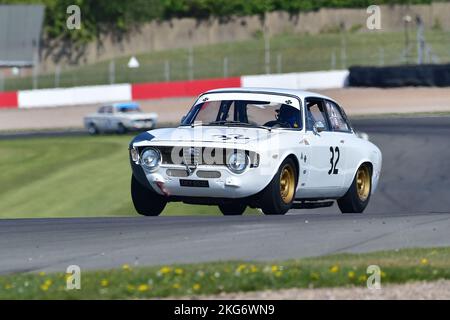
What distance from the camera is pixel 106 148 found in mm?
30016

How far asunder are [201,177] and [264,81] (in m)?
35.4

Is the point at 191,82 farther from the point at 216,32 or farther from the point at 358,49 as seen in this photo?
the point at 216,32

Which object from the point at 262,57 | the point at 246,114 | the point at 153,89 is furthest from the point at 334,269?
the point at 262,57

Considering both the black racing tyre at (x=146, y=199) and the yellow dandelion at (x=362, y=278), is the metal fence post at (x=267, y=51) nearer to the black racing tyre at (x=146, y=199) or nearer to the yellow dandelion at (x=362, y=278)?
the black racing tyre at (x=146, y=199)

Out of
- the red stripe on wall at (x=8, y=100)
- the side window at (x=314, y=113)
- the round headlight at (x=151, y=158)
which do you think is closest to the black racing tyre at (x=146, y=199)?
the round headlight at (x=151, y=158)

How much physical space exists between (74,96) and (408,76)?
51.2ft

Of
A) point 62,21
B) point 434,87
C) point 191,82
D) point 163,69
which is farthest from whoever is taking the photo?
point 62,21

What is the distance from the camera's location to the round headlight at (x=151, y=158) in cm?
1340

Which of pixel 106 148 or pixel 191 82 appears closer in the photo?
pixel 106 148

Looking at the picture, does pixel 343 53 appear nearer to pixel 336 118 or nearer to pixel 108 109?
pixel 108 109

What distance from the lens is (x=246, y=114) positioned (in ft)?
47.6

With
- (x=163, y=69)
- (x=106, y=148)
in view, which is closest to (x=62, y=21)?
(x=163, y=69)

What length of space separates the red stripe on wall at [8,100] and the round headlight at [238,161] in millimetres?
36346

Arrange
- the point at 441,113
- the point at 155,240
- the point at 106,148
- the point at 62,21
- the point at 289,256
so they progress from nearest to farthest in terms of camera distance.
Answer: the point at 289,256 → the point at 155,240 → the point at 106,148 → the point at 441,113 → the point at 62,21
